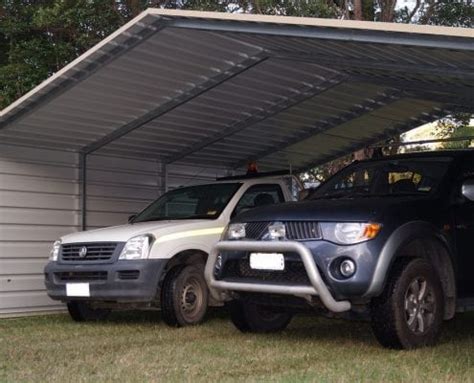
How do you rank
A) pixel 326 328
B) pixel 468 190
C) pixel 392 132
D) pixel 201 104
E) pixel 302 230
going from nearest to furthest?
pixel 302 230 < pixel 468 190 < pixel 326 328 < pixel 201 104 < pixel 392 132

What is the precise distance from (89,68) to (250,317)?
356 centimetres

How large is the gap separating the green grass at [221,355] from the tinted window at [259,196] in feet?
5.29

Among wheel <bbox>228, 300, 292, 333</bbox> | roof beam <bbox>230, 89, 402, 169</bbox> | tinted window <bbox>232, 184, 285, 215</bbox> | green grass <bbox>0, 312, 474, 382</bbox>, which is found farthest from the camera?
roof beam <bbox>230, 89, 402, 169</bbox>

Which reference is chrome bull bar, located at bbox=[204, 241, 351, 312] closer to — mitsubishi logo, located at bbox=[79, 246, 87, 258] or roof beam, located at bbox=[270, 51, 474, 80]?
mitsubishi logo, located at bbox=[79, 246, 87, 258]

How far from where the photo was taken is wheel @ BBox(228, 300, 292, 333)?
26.1ft

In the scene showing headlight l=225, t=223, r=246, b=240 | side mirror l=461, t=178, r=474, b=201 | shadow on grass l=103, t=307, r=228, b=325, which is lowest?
shadow on grass l=103, t=307, r=228, b=325

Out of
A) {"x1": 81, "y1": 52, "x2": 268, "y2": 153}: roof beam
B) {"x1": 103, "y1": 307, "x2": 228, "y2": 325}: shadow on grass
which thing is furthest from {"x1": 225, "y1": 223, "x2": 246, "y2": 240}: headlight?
{"x1": 81, "y1": 52, "x2": 268, "y2": 153}: roof beam

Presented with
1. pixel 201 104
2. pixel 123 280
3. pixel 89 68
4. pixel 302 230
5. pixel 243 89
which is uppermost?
pixel 89 68

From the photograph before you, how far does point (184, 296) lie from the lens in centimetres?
876

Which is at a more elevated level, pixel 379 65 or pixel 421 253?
pixel 379 65

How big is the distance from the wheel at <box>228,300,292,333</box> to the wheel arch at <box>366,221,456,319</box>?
1796mm

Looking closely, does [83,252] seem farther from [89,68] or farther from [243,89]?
[243,89]

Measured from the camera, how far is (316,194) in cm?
834

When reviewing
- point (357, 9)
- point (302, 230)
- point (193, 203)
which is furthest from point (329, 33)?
point (357, 9)
